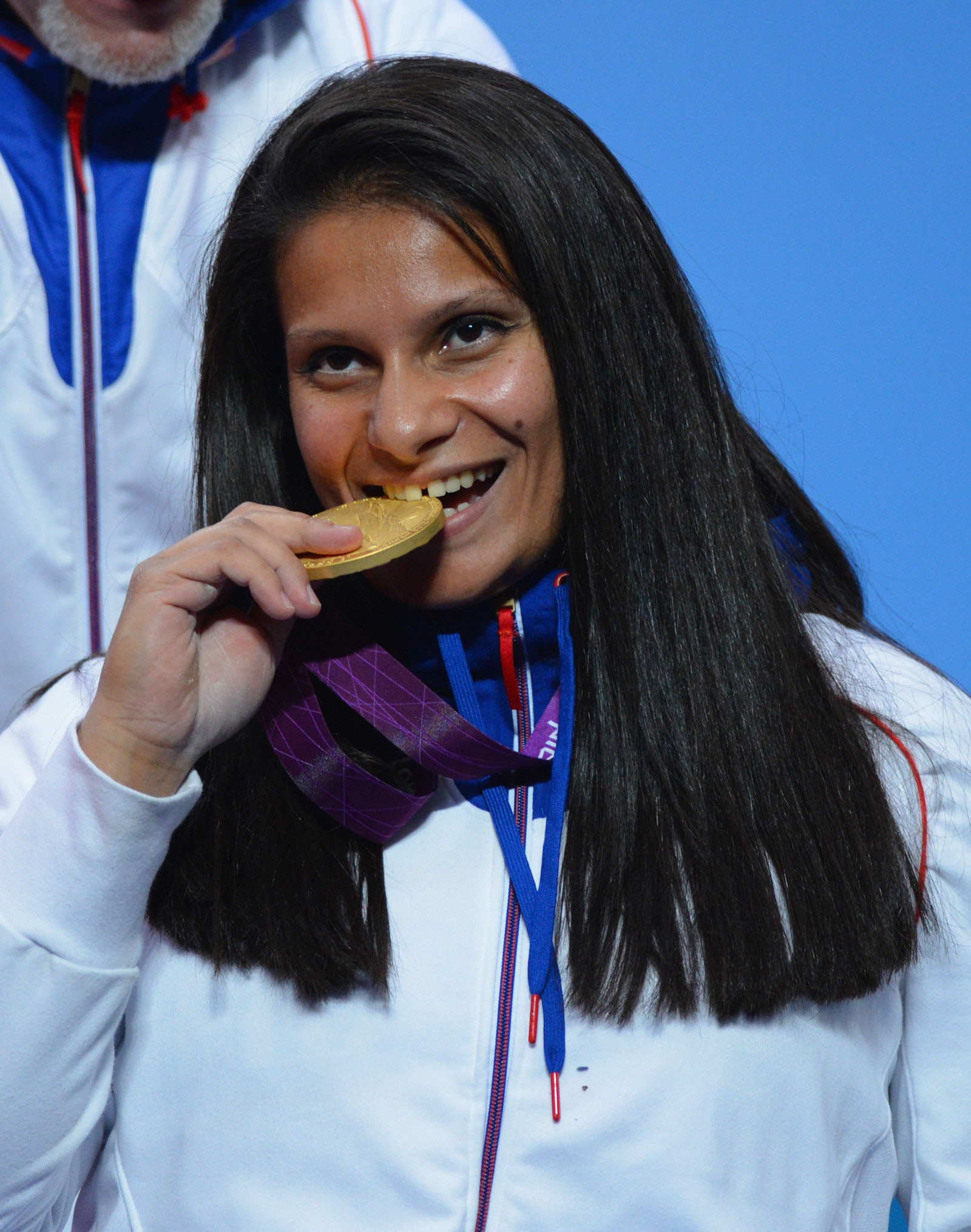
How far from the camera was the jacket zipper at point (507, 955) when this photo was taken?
1162 mm

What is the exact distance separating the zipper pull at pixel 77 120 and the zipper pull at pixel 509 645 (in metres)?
0.83

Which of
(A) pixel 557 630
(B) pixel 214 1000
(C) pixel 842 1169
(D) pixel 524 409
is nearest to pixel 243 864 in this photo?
(B) pixel 214 1000

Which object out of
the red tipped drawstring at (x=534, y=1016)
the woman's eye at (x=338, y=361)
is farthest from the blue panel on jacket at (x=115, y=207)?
the red tipped drawstring at (x=534, y=1016)

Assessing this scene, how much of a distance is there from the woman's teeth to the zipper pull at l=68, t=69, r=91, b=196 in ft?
2.50

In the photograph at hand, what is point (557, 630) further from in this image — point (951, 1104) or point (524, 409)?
point (951, 1104)

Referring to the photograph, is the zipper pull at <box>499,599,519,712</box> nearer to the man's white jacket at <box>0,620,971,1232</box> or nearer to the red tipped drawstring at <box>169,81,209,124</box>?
the man's white jacket at <box>0,620,971,1232</box>

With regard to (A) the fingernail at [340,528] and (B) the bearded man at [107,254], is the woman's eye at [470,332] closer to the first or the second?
(A) the fingernail at [340,528]

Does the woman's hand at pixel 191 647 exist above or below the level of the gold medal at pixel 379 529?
below

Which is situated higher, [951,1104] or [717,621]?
[717,621]

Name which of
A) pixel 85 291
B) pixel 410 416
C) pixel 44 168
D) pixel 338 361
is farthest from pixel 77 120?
pixel 410 416

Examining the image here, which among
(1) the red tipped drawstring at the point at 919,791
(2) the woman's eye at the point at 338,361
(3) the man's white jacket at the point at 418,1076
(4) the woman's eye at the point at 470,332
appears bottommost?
(3) the man's white jacket at the point at 418,1076

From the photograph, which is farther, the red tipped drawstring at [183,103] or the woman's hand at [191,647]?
the red tipped drawstring at [183,103]

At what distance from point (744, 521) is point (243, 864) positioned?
0.49m

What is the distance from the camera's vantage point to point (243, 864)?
1239mm
